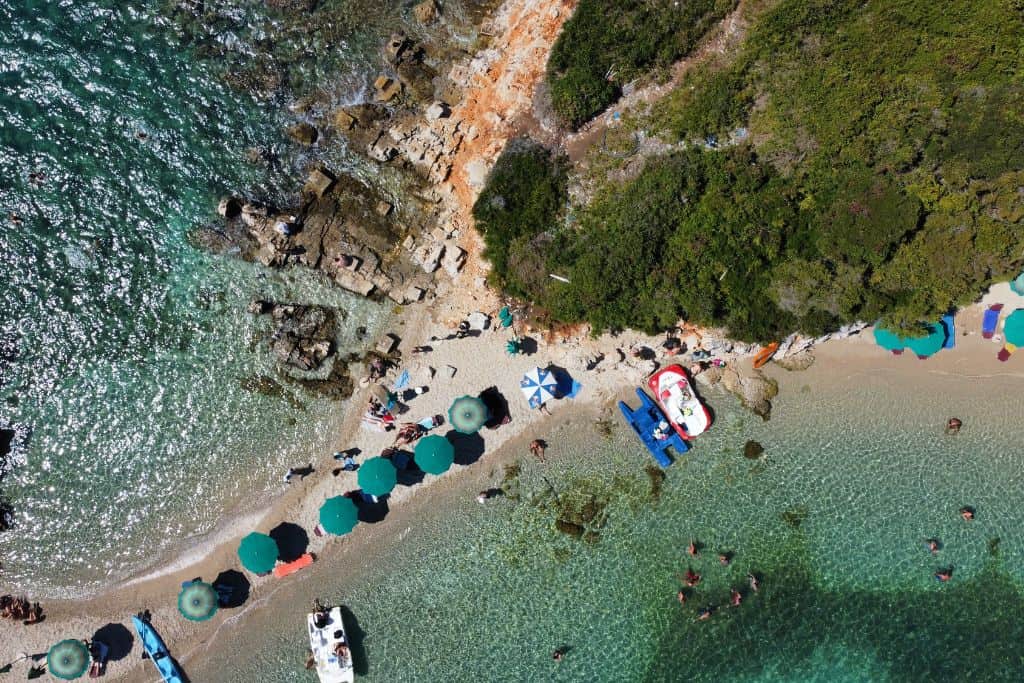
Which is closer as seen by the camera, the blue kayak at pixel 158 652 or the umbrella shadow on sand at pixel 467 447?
the blue kayak at pixel 158 652

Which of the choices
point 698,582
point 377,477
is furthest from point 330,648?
point 698,582

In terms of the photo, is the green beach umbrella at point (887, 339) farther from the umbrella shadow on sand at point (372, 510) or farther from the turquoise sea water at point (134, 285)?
the umbrella shadow on sand at point (372, 510)

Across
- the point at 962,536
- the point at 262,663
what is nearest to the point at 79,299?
the point at 262,663

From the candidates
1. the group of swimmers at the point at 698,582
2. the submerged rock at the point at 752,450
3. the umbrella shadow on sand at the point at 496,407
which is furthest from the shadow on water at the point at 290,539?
the submerged rock at the point at 752,450

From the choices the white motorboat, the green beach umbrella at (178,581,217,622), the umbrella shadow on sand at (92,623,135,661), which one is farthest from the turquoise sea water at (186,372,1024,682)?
the umbrella shadow on sand at (92,623,135,661)

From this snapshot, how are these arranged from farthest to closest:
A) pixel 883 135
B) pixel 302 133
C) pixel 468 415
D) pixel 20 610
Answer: pixel 302 133, pixel 20 610, pixel 468 415, pixel 883 135

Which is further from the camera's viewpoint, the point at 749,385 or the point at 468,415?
the point at 749,385

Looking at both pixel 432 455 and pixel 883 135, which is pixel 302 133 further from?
pixel 883 135
